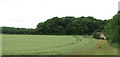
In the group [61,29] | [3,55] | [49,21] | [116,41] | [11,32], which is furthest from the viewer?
[49,21]

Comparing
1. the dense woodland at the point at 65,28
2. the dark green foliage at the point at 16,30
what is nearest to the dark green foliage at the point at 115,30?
the dark green foliage at the point at 16,30

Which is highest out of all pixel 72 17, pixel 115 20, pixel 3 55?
pixel 72 17

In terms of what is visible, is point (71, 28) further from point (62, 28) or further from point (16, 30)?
point (16, 30)

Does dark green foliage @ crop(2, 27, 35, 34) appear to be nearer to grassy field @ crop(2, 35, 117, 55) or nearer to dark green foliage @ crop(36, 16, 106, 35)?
dark green foliage @ crop(36, 16, 106, 35)

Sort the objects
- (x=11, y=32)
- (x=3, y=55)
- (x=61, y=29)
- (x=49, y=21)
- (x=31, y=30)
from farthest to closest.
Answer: (x=49, y=21) < (x=61, y=29) < (x=31, y=30) < (x=11, y=32) < (x=3, y=55)

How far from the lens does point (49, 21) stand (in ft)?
260

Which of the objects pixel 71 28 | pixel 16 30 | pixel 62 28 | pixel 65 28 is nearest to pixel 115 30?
pixel 16 30

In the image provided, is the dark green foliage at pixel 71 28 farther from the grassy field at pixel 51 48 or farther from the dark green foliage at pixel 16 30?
the grassy field at pixel 51 48

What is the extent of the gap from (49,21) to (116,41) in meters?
58.3

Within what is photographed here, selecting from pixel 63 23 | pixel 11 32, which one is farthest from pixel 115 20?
pixel 63 23

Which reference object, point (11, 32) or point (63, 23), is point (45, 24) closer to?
point (63, 23)

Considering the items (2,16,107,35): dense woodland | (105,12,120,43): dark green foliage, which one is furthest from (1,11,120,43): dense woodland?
(105,12,120,43): dark green foliage

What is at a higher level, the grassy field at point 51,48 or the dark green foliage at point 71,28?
the dark green foliage at point 71,28

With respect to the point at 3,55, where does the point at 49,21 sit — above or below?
above
